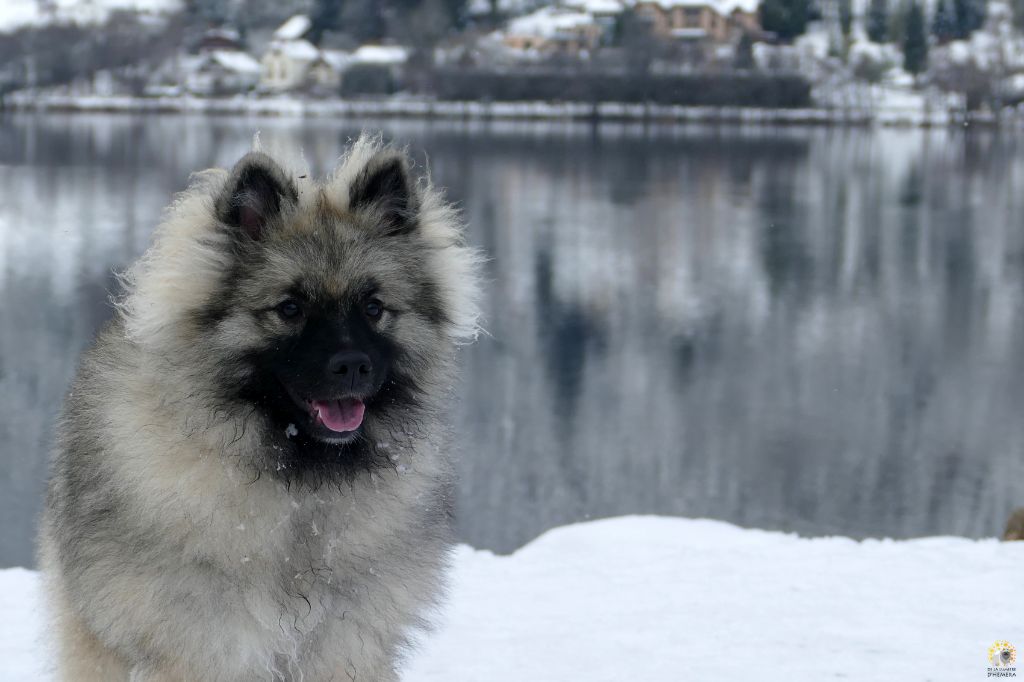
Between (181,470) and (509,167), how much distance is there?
42.6 m

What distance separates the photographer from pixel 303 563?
370 cm

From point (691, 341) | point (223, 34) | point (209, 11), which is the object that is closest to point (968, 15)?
point (223, 34)

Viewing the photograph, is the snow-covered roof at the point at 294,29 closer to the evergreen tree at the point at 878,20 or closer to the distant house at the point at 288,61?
the distant house at the point at 288,61

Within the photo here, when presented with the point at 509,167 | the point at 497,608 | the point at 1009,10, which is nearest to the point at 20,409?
the point at 497,608

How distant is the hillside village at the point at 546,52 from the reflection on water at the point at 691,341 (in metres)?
40.8

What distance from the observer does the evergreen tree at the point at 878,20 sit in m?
106

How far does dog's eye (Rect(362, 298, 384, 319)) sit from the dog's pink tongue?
10.7 inches

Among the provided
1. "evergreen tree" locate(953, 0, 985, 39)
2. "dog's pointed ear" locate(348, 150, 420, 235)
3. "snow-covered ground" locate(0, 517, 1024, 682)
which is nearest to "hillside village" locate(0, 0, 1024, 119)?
"evergreen tree" locate(953, 0, 985, 39)

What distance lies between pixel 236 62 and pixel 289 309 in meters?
97.2

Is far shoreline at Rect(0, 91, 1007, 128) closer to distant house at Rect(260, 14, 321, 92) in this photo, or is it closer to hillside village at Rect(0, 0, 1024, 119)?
hillside village at Rect(0, 0, 1024, 119)

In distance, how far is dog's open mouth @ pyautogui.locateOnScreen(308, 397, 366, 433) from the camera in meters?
3.63

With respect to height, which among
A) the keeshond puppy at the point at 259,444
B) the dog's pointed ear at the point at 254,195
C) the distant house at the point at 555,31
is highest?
the distant house at the point at 555,31

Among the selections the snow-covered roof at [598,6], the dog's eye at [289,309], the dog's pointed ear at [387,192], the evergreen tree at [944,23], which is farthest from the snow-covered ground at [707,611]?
the evergreen tree at [944,23]

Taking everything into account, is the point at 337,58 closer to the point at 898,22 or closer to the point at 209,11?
the point at 209,11
